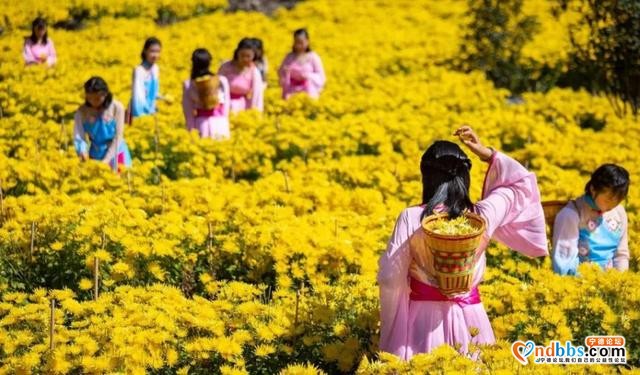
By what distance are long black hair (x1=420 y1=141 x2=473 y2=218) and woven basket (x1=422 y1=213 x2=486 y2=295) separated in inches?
3.5

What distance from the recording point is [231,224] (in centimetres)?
660

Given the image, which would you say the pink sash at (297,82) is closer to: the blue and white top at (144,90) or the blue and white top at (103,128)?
the blue and white top at (144,90)

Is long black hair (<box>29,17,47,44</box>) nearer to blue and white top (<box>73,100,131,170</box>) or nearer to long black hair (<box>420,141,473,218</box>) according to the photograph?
blue and white top (<box>73,100,131,170</box>)

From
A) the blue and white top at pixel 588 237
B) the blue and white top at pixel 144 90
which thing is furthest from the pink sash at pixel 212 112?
the blue and white top at pixel 588 237

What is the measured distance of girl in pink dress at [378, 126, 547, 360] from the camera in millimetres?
4133

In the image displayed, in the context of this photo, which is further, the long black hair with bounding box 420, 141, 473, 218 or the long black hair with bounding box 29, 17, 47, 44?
the long black hair with bounding box 29, 17, 47, 44

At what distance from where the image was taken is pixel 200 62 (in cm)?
899

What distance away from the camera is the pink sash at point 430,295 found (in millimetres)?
4297

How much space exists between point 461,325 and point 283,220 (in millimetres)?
2600

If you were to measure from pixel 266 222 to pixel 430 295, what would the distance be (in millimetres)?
2448

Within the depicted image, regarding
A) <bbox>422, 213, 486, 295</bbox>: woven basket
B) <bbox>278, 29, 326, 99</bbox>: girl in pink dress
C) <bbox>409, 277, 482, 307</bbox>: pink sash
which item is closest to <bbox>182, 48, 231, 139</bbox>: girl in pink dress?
<bbox>278, 29, 326, 99</bbox>: girl in pink dress

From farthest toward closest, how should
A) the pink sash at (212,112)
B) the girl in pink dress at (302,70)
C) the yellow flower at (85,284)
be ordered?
the girl in pink dress at (302,70) < the pink sash at (212,112) < the yellow flower at (85,284)

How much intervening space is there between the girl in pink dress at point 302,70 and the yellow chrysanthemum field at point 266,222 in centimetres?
33

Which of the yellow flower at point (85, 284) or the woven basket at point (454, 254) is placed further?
the yellow flower at point (85, 284)
